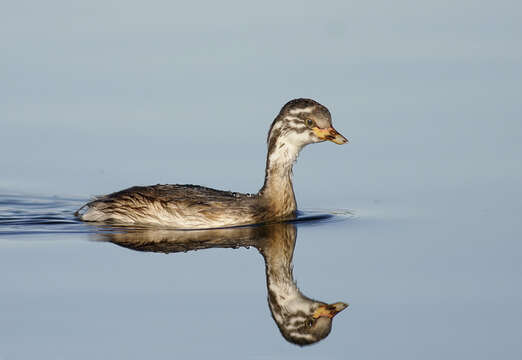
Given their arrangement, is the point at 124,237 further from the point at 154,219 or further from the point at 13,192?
the point at 13,192

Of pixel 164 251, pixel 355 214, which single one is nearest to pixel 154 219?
pixel 164 251

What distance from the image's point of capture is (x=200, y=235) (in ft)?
55.4

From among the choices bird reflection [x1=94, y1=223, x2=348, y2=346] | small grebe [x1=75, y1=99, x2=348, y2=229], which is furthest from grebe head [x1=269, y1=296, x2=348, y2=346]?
small grebe [x1=75, y1=99, x2=348, y2=229]

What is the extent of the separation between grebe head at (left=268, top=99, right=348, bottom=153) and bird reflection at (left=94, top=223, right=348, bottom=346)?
1313mm

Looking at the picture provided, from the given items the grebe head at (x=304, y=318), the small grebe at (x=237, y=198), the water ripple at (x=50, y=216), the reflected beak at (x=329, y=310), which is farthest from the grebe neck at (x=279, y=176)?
the reflected beak at (x=329, y=310)

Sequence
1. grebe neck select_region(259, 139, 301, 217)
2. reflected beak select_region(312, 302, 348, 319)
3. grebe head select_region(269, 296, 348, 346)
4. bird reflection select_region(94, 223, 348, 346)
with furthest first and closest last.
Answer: grebe neck select_region(259, 139, 301, 217) → reflected beak select_region(312, 302, 348, 319) → bird reflection select_region(94, 223, 348, 346) → grebe head select_region(269, 296, 348, 346)

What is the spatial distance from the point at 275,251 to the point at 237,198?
1.74 m

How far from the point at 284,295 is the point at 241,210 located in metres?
3.53

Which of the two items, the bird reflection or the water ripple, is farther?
the water ripple

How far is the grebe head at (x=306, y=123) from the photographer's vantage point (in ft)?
57.7

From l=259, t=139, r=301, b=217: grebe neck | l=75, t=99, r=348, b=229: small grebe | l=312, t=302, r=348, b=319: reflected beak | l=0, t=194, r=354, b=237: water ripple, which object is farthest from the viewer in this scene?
l=259, t=139, r=301, b=217: grebe neck

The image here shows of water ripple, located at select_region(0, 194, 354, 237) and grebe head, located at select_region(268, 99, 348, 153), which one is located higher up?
grebe head, located at select_region(268, 99, 348, 153)

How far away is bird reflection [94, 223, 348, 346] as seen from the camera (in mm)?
13109

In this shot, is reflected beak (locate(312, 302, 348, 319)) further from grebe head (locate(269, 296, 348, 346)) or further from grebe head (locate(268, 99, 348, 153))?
grebe head (locate(268, 99, 348, 153))
